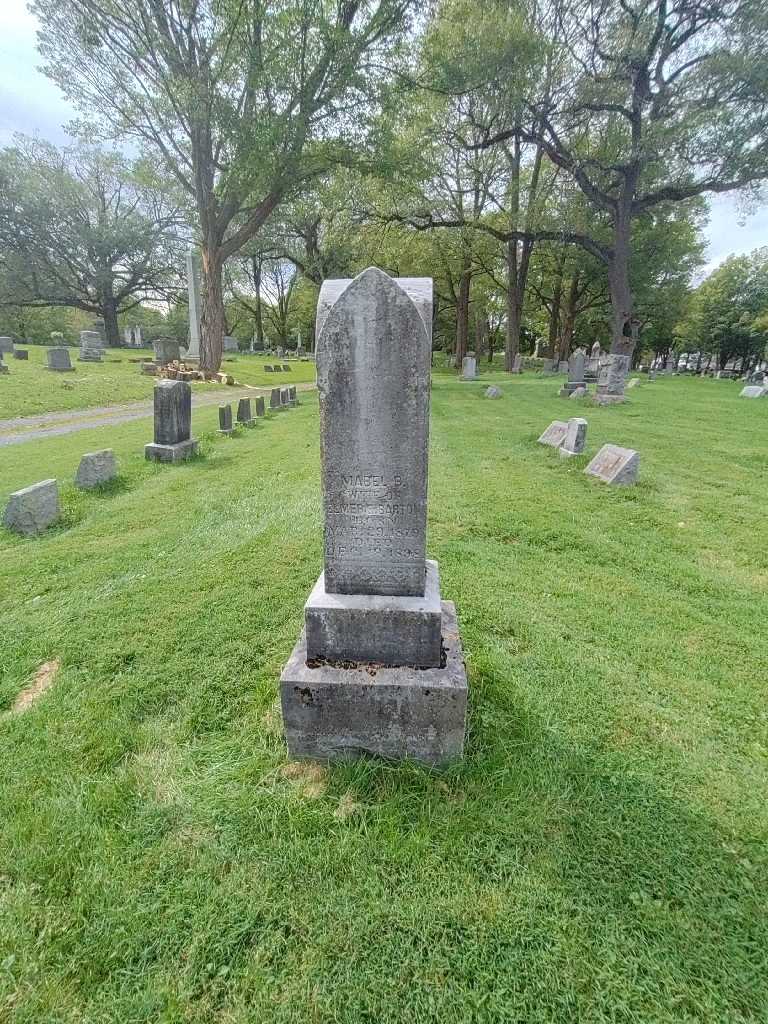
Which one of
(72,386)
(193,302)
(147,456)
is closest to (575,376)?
(147,456)

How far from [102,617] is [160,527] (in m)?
1.95

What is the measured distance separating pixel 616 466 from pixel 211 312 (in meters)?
18.0

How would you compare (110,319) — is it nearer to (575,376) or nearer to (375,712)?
(575,376)

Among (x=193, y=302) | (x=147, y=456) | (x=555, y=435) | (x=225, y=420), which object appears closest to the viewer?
(x=147, y=456)

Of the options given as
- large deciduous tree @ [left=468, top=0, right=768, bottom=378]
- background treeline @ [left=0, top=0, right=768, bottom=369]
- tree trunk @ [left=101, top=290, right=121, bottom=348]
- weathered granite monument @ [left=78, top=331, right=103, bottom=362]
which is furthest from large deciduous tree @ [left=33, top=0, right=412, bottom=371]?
tree trunk @ [left=101, top=290, right=121, bottom=348]

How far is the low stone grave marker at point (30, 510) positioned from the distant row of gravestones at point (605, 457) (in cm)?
711

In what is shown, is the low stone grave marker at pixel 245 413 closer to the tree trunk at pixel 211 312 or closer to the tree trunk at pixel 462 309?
the tree trunk at pixel 211 312

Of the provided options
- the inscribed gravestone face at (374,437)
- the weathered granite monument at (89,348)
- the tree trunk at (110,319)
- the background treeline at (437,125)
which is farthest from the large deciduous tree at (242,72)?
the tree trunk at (110,319)

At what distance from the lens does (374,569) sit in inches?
96.9

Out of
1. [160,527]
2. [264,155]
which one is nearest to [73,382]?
[264,155]

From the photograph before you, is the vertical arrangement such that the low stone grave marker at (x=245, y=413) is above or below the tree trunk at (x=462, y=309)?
below

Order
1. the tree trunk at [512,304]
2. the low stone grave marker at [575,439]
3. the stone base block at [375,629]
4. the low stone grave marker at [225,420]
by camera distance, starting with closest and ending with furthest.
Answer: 1. the stone base block at [375,629]
2. the low stone grave marker at [575,439]
3. the low stone grave marker at [225,420]
4. the tree trunk at [512,304]

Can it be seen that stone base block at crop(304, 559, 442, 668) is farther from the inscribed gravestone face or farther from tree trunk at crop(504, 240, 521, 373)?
tree trunk at crop(504, 240, 521, 373)

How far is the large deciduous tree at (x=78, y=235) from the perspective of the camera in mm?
31719
